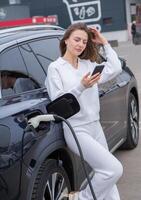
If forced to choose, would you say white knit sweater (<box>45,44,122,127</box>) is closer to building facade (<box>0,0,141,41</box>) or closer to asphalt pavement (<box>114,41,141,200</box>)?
asphalt pavement (<box>114,41,141,200</box>)

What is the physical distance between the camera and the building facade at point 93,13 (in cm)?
4878

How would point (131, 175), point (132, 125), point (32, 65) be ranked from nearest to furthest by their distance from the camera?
point (32, 65)
point (131, 175)
point (132, 125)

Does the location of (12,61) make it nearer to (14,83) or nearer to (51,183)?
(14,83)

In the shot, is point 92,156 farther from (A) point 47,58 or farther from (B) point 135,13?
(B) point 135,13

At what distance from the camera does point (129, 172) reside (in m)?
5.86

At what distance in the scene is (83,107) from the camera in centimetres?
391

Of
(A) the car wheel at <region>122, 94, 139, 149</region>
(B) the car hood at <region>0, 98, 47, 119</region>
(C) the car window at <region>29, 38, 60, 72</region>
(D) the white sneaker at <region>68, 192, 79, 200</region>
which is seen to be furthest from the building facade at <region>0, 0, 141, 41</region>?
(B) the car hood at <region>0, 98, 47, 119</region>

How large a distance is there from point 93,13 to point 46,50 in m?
45.3

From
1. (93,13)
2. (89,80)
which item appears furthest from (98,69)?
(93,13)

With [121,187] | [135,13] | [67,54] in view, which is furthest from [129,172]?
[135,13]

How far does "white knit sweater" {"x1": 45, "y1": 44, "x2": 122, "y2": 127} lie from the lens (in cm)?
382

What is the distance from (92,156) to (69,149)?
244 mm

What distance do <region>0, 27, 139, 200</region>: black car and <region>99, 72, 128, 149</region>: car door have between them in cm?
1

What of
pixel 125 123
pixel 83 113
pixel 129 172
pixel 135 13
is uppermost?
pixel 83 113
